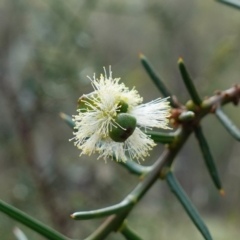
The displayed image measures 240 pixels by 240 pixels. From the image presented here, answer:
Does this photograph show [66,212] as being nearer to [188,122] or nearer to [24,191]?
[24,191]

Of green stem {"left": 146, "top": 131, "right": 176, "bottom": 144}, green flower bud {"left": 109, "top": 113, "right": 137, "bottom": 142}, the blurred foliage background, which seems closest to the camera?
green flower bud {"left": 109, "top": 113, "right": 137, "bottom": 142}

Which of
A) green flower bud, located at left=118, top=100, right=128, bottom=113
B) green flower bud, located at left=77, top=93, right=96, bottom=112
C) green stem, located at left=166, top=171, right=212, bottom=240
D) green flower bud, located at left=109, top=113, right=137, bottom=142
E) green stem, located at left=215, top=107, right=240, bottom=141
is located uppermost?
green flower bud, located at left=77, top=93, right=96, bottom=112

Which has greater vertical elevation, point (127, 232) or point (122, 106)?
point (122, 106)

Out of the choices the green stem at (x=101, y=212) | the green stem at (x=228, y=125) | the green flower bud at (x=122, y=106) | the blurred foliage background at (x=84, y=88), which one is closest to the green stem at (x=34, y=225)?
the green stem at (x=101, y=212)

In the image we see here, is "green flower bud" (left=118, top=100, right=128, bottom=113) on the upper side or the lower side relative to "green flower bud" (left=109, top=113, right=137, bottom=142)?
upper

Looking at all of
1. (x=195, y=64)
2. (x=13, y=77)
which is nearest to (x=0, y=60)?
(x=13, y=77)

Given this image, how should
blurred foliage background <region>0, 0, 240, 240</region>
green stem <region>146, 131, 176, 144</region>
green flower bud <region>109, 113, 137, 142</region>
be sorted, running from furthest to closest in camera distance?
blurred foliage background <region>0, 0, 240, 240</region>, green stem <region>146, 131, 176, 144</region>, green flower bud <region>109, 113, 137, 142</region>

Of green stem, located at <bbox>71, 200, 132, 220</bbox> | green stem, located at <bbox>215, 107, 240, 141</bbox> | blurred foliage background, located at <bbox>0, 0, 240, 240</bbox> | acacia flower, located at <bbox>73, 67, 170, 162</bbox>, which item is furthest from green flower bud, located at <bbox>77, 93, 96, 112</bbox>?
blurred foliage background, located at <bbox>0, 0, 240, 240</bbox>

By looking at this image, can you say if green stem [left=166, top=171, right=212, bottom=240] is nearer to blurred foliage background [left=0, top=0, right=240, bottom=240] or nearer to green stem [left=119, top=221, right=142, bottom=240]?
green stem [left=119, top=221, right=142, bottom=240]

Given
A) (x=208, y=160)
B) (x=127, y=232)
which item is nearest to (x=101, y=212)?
(x=127, y=232)

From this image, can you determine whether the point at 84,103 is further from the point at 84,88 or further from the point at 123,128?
the point at 84,88
